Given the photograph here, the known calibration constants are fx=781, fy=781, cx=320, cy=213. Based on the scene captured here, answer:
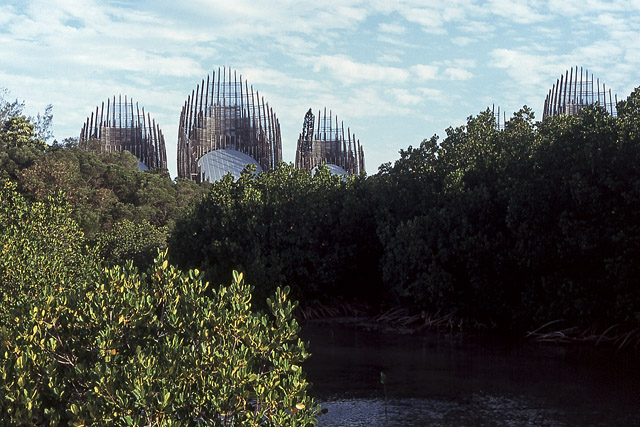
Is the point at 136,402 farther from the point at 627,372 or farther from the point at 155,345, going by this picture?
the point at 627,372

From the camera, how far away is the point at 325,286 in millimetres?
32031

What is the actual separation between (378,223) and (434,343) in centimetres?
730

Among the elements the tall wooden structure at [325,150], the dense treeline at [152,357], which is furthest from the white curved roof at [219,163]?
the dense treeline at [152,357]

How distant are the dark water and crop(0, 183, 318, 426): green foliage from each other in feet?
19.1

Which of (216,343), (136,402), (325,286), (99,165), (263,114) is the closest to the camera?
(136,402)

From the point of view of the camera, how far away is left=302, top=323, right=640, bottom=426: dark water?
1376 cm

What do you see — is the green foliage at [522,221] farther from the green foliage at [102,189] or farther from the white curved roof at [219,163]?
the white curved roof at [219,163]

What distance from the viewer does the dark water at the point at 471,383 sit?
45.1 ft

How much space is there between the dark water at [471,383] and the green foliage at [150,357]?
582 centimetres

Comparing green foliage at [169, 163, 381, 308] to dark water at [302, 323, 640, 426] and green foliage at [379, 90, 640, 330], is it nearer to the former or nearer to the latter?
green foliage at [379, 90, 640, 330]

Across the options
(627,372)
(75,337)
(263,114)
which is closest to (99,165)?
(263,114)

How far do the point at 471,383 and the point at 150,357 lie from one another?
11130 millimetres

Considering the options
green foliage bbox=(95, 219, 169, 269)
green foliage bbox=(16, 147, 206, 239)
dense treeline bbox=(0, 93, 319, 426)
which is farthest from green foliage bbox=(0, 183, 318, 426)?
green foliage bbox=(16, 147, 206, 239)

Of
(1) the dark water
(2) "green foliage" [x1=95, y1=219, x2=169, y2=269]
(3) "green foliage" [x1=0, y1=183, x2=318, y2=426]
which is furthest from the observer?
(2) "green foliage" [x1=95, y1=219, x2=169, y2=269]
